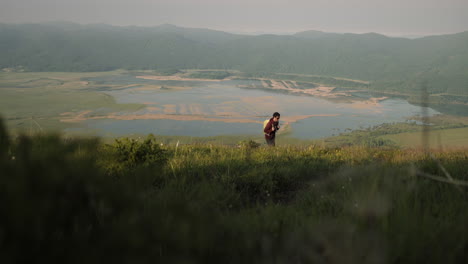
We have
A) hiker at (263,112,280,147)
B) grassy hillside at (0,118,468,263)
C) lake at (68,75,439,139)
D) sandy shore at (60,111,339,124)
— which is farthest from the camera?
sandy shore at (60,111,339,124)

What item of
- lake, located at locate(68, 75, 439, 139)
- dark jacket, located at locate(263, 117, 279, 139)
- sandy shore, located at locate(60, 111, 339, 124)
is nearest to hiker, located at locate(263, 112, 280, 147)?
dark jacket, located at locate(263, 117, 279, 139)

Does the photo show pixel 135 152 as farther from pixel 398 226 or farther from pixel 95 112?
Result: pixel 95 112

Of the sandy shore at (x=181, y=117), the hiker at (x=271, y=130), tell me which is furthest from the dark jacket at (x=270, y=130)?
the sandy shore at (x=181, y=117)

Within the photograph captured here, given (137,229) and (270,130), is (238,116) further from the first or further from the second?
(137,229)

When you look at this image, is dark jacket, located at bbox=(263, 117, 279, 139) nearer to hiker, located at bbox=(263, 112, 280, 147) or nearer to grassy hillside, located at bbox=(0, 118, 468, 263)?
hiker, located at bbox=(263, 112, 280, 147)

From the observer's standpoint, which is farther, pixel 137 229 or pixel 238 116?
pixel 238 116

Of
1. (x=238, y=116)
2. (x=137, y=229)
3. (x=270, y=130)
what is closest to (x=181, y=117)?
(x=238, y=116)

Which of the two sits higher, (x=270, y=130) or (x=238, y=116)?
(x=270, y=130)

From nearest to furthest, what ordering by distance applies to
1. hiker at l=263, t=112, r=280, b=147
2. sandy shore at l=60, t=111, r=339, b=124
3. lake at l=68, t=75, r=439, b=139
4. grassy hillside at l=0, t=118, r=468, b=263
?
1. grassy hillside at l=0, t=118, r=468, b=263
2. hiker at l=263, t=112, r=280, b=147
3. lake at l=68, t=75, r=439, b=139
4. sandy shore at l=60, t=111, r=339, b=124

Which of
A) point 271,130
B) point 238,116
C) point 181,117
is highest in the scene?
point 271,130

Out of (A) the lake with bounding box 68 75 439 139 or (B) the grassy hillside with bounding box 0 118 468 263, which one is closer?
(B) the grassy hillside with bounding box 0 118 468 263

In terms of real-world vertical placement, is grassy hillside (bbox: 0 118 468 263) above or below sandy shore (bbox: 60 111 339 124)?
above

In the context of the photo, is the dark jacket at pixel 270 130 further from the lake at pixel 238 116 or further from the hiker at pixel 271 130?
the lake at pixel 238 116

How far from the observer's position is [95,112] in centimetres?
14775
